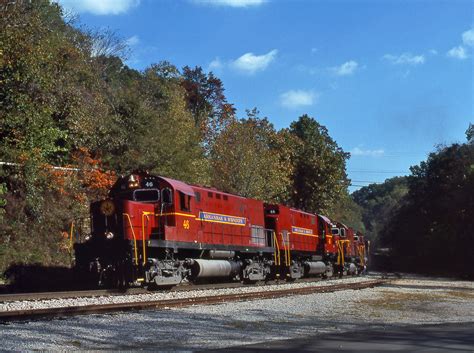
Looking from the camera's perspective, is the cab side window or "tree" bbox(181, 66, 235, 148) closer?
the cab side window

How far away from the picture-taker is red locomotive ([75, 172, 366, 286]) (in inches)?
755

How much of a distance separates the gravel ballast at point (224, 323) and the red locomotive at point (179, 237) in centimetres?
439

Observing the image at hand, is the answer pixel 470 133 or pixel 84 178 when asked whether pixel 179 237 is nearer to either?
pixel 84 178

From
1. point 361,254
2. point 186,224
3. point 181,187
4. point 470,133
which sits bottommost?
point 361,254

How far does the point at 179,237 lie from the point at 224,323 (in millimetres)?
8833

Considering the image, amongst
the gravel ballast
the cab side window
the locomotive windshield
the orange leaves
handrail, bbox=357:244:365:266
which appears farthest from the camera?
handrail, bbox=357:244:365:266

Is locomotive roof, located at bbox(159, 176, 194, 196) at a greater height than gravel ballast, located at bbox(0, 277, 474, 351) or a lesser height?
greater

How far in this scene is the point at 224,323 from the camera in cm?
1224

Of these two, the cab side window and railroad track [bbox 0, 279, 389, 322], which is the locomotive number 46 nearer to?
the cab side window

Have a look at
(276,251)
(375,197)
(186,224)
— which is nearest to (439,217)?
(276,251)

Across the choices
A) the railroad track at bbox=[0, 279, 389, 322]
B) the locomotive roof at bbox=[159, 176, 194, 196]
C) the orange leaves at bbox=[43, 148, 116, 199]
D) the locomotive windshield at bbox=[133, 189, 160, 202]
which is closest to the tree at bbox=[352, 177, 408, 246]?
the orange leaves at bbox=[43, 148, 116, 199]

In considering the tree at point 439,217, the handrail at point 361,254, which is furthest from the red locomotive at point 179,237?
the tree at point 439,217

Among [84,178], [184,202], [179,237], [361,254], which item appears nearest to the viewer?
[179,237]

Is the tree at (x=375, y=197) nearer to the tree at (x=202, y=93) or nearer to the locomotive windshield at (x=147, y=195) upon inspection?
the tree at (x=202, y=93)
